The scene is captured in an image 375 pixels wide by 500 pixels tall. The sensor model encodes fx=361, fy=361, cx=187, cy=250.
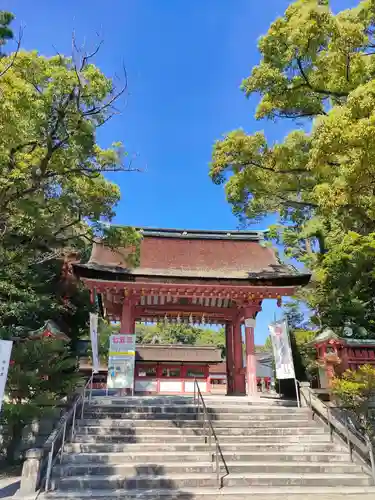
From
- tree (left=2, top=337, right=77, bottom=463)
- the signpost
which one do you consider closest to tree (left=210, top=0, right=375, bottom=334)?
the signpost

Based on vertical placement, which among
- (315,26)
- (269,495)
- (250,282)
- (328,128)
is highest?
(315,26)

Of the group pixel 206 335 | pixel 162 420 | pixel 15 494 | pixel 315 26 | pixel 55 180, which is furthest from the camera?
pixel 206 335

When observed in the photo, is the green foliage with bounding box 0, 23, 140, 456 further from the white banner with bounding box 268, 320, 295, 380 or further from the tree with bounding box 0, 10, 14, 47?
the white banner with bounding box 268, 320, 295, 380

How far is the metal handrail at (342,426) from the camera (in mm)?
7464

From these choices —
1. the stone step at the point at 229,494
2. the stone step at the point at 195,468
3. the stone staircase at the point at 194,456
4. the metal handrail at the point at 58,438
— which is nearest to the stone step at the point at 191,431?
the stone staircase at the point at 194,456

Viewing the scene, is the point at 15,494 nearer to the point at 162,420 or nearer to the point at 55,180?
the point at 162,420

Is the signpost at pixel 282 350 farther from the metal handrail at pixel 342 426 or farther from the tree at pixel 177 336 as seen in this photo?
the tree at pixel 177 336

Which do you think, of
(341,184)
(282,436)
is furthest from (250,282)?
(341,184)

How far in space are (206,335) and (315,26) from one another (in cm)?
5050

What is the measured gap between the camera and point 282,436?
8523 mm

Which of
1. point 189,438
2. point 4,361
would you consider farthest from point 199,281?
point 4,361

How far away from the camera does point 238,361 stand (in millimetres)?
14430

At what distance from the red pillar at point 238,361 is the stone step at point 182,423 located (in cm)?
484

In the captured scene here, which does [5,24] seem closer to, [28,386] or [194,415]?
[28,386]
